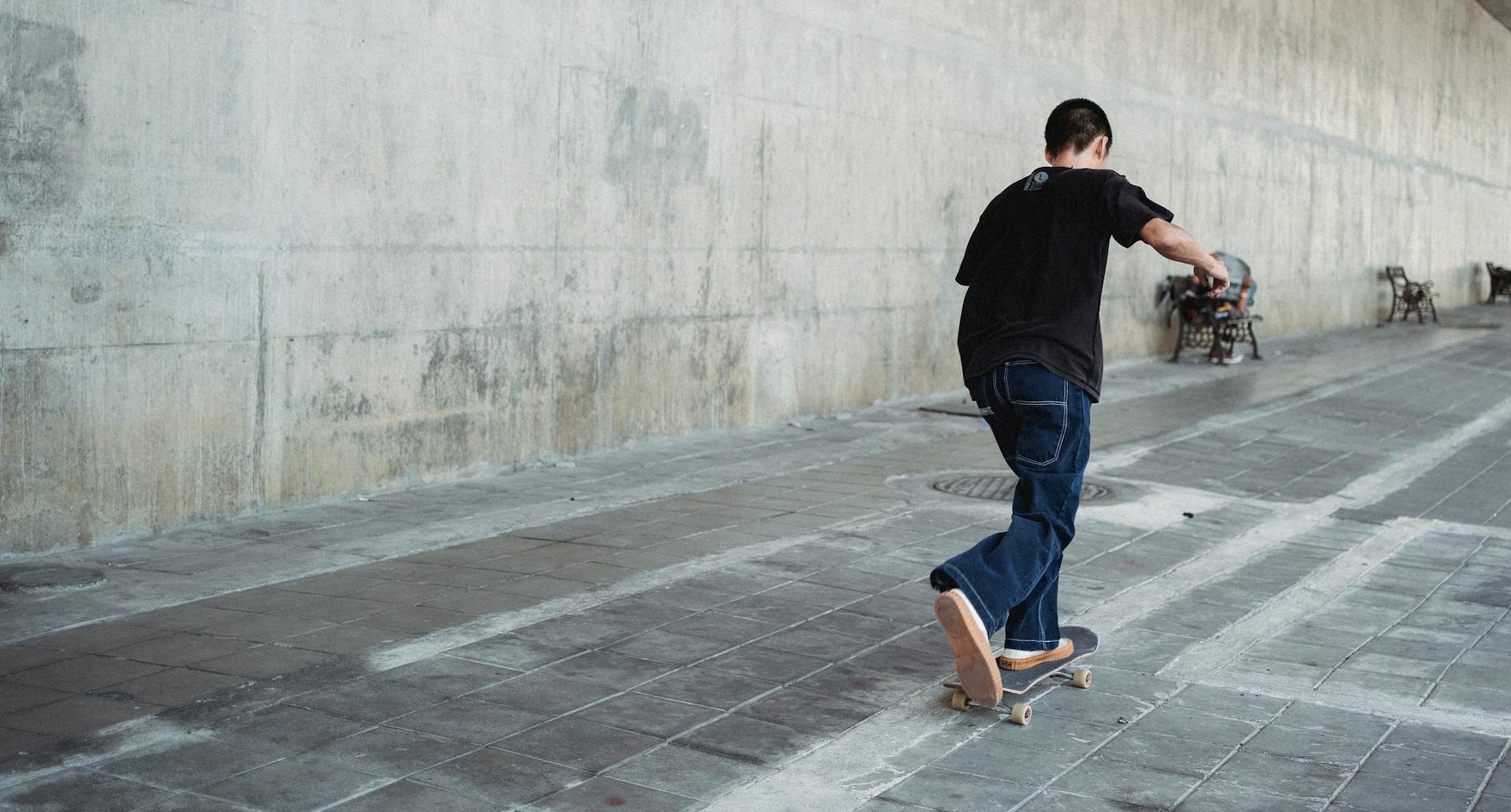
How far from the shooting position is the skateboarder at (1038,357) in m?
4.34

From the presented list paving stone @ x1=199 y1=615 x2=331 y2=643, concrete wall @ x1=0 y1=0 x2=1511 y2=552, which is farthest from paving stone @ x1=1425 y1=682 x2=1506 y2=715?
concrete wall @ x1=0 y1=0 x2=1511 y2=552

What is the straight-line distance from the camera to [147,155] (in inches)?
260

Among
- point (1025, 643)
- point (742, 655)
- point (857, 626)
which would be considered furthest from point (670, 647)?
point (1025, 643)

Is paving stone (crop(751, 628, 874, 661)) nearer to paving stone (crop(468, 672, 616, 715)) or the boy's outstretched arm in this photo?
paving stone (crop(468, 672, 616, 715))

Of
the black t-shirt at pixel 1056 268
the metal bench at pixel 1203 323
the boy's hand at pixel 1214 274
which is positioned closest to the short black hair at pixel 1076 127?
the black t-shirt at pixel 1056 268

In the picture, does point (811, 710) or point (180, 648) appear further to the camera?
point (180, 648)

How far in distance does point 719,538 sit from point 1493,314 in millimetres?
26296

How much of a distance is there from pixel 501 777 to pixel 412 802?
26 cm

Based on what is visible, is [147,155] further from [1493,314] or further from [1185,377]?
[1493,314]

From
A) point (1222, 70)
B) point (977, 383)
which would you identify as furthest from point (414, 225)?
point (1222, 70)

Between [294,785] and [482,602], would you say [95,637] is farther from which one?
[294,785]

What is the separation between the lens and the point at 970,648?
14.2 feet

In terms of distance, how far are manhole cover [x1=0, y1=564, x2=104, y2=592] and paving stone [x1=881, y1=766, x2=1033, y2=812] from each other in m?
3.52

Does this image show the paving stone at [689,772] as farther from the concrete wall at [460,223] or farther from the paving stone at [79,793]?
the concrete wall at [460,223]
